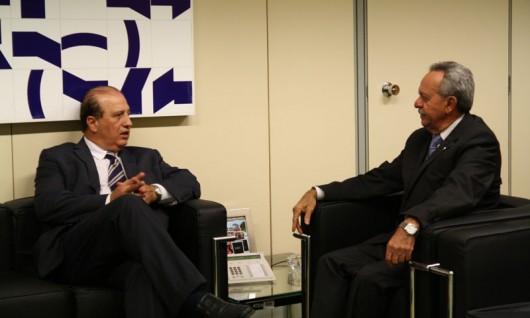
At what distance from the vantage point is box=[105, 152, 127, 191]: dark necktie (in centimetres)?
398

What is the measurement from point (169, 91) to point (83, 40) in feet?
1.73

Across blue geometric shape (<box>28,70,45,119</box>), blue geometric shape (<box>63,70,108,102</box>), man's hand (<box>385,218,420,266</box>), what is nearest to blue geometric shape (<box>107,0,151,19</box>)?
blue geometric shape (<box>63,70,108,102</box>)

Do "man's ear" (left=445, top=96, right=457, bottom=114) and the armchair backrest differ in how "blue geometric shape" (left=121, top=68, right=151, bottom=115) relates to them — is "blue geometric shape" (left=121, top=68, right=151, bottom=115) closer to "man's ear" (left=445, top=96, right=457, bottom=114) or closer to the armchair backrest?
the armchair backrest

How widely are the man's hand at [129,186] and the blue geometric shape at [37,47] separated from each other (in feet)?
2.55

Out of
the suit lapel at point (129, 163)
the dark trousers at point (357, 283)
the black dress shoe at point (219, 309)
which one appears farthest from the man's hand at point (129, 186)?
the dark trousers at point (357, 283)

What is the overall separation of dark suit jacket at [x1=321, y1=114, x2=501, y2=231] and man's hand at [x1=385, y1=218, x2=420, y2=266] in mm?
75

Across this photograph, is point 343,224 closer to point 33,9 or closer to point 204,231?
point 204,231

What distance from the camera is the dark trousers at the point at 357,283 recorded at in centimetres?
345

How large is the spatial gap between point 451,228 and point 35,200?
190 centimetres

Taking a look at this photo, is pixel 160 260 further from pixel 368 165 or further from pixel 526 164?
pixel 526 164

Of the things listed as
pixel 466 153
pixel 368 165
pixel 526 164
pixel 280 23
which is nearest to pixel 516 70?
pixel 526 164

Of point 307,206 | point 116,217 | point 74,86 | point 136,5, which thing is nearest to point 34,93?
point 74,86

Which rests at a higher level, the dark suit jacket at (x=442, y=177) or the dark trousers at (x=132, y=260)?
the dark suit jacket at (x=442, y=177)

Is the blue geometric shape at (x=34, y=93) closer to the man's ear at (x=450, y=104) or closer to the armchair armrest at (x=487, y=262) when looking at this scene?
the man's ear at (x=450, y=104)
